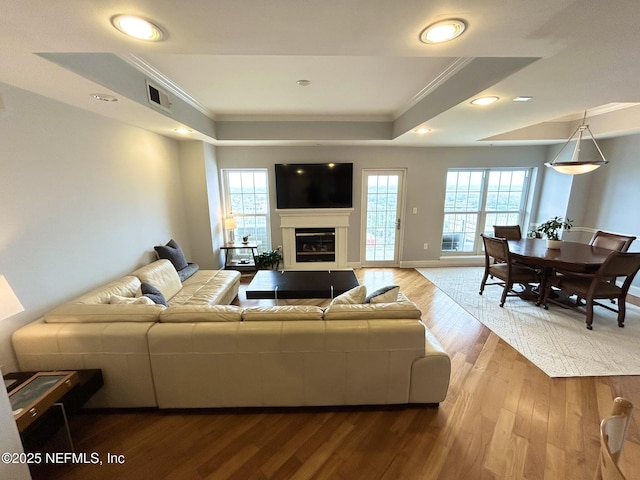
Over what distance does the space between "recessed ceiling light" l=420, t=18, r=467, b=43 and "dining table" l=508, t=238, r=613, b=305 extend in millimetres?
3088

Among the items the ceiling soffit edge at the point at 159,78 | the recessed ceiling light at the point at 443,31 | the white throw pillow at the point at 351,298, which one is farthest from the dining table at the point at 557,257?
the ceiling soffit edge at the point at 159,78

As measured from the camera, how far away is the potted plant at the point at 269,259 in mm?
5018

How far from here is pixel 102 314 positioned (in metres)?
1.87

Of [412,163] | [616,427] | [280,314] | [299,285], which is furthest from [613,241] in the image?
[280,314]

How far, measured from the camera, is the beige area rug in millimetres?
2430

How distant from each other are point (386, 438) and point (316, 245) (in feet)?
12.6

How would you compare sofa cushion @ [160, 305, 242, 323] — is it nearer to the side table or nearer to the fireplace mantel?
the side table

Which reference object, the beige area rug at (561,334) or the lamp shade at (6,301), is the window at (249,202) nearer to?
the beige area rug at (561,334)

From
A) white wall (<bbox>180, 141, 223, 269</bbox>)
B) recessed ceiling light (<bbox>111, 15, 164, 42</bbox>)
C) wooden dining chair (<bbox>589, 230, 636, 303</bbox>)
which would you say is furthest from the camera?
white wall (<bbox>180, 141, 223, 269</bbox>)

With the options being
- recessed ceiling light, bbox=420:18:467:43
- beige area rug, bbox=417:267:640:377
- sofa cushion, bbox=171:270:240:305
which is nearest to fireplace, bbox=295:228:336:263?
sofa cushion, bbox=171:270:240:305

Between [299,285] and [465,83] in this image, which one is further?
[299,285]

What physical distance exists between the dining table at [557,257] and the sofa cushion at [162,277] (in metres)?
4.46

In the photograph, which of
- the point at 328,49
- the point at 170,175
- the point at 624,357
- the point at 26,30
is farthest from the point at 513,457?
the point at 170,175

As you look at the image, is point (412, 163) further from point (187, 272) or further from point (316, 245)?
point (187, 272)
